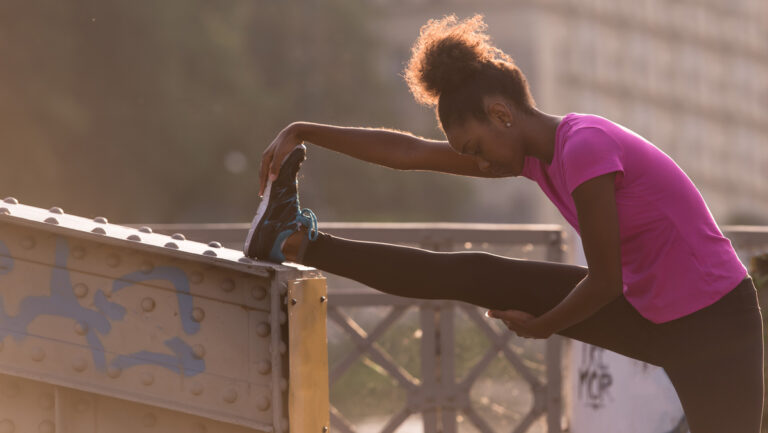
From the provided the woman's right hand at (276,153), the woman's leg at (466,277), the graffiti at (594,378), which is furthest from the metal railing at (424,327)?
the woman's leg at (466,277)

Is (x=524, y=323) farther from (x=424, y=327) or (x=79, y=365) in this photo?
(x=424, y=327)

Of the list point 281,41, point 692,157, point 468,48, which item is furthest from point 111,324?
point 692,157

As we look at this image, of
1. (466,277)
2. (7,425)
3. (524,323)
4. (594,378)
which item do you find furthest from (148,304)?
(594,378)

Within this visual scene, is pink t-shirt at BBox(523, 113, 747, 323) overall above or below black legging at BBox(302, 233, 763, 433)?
above

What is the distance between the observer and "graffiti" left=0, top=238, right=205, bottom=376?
2.71m

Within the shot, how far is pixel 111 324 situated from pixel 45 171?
20.8 meters

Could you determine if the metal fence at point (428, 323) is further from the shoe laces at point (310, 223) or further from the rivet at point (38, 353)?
the rivet at point (38, 353)

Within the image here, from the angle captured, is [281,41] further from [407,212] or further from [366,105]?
[407,212]

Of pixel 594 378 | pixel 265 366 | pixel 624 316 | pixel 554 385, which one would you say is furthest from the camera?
pixel 554 385

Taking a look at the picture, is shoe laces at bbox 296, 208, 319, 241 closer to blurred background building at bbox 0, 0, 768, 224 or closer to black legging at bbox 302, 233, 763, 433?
black legging at bbox 302, 233, 763, 433

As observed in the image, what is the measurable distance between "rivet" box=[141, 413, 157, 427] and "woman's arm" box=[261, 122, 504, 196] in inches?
38.0

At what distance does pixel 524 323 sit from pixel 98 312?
1.30 metres

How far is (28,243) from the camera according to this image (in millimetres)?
2744

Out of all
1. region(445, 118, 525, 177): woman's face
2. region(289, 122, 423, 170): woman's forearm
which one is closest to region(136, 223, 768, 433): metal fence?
region(289, 122, 423, 170): woman's forearm
